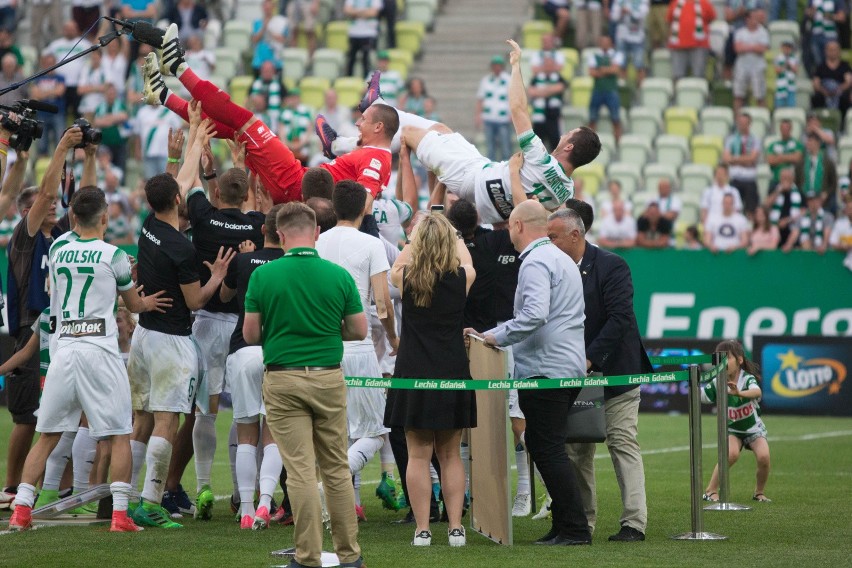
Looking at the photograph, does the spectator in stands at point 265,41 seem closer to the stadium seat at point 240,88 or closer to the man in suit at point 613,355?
the stadium seat at point 240,88

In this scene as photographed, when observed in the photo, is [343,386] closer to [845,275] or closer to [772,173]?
[845,275]

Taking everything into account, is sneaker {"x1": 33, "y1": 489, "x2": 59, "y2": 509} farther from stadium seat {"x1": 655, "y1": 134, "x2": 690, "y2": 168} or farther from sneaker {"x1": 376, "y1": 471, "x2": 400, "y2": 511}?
stadium seat {"x1": 655, "y1": 134, "x2": 690, "y2": 168}

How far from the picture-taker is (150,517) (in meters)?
9.86

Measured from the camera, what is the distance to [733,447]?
12.0m

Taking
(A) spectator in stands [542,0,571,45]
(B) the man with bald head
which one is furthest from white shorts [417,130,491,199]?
(A) spectator in stands [542,0,571,45]

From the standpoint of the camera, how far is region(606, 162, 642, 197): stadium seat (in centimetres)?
2397

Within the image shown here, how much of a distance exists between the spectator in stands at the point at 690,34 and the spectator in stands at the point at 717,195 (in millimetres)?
3694

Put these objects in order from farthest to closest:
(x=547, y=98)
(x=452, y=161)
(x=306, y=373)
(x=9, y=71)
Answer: (x=9, y=71)
(x=547, y=98)
(x=452, y=161)
(x=306, y=373)

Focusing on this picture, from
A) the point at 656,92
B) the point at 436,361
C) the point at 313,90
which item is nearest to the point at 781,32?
the point at 656,92

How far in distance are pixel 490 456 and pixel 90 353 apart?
9.37 feet

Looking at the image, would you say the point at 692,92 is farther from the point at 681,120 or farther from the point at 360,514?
the point at 360,514

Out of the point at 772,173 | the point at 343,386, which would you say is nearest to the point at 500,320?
the point at 343,386

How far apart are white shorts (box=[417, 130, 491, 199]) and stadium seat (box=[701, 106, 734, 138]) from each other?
14.8 meters

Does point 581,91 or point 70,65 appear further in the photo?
point 70,65
